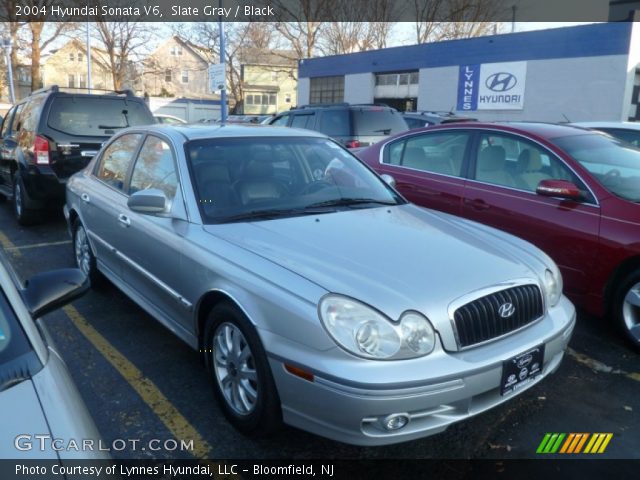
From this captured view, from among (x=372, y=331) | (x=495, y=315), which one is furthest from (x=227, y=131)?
(x=495, y=315)

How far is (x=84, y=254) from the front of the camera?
5.17 meters

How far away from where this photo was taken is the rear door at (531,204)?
4105 millimetres

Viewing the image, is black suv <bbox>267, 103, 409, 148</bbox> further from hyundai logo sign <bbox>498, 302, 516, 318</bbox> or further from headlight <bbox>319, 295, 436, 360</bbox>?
headlight <bbox>319, 295, 436, 360</bbox>

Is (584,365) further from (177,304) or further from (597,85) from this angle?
(597,85)

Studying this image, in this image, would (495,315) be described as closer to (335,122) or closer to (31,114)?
(31,114)

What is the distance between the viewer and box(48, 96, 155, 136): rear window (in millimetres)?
7211

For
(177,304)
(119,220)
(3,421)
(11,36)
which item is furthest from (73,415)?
(11,36)

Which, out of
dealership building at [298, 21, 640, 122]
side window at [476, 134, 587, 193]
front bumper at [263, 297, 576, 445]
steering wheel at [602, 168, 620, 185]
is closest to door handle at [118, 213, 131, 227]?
front bumper at [263, 297, 576, 445]

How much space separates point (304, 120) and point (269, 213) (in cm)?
803

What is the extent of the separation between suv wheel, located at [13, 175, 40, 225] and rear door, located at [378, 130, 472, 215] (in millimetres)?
4947

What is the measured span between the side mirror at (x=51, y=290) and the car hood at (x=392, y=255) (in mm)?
879

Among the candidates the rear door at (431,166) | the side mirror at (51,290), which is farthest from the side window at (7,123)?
the side mirror at (51,290)

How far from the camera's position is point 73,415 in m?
1.60

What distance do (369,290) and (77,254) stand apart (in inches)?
156
